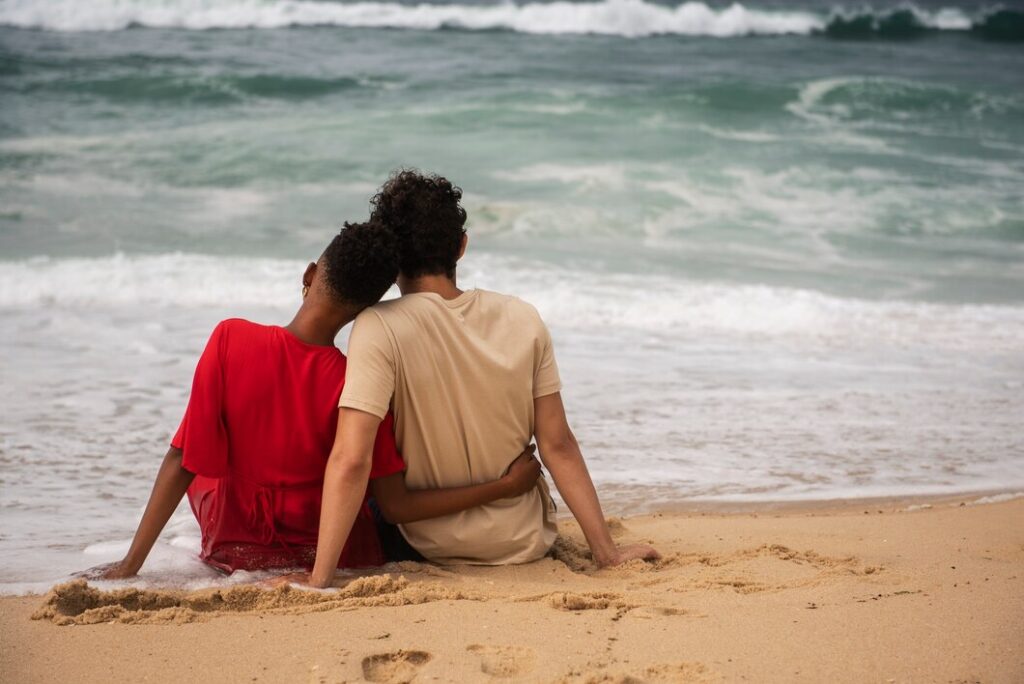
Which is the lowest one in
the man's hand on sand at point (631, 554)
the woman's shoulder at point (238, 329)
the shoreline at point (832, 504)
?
the shoreline at point (832, 504)

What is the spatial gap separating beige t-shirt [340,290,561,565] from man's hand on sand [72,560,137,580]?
0.82 m

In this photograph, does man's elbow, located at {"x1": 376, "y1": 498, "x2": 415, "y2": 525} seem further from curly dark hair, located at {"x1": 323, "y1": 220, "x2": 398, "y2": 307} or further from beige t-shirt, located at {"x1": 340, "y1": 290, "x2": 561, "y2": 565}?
curly dark hair, located at {"x1": 323, "y1": 220, "x2": 398, "y2": 307}

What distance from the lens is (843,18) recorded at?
2353cm

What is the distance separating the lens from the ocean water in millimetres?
5062

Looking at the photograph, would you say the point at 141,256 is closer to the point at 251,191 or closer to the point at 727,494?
the point at 251,191

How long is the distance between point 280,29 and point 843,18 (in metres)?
11.8

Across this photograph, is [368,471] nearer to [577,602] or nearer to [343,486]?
[343,486]

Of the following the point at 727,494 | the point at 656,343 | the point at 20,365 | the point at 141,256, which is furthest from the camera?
the point at 141,256

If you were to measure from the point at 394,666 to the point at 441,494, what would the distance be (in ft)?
2.54

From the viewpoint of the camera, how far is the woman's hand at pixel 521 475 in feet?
11.1

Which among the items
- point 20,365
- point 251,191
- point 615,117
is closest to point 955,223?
point 615,117

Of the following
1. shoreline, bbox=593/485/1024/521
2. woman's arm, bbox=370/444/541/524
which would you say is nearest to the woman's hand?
woman's arm, bbox=370/444/541/524

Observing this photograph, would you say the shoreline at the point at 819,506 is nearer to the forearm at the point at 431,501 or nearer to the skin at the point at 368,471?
the skin at the point at 368,471

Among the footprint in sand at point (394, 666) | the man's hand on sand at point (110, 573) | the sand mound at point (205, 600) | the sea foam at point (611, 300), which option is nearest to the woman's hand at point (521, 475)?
the sand mound at point (205, 600)
